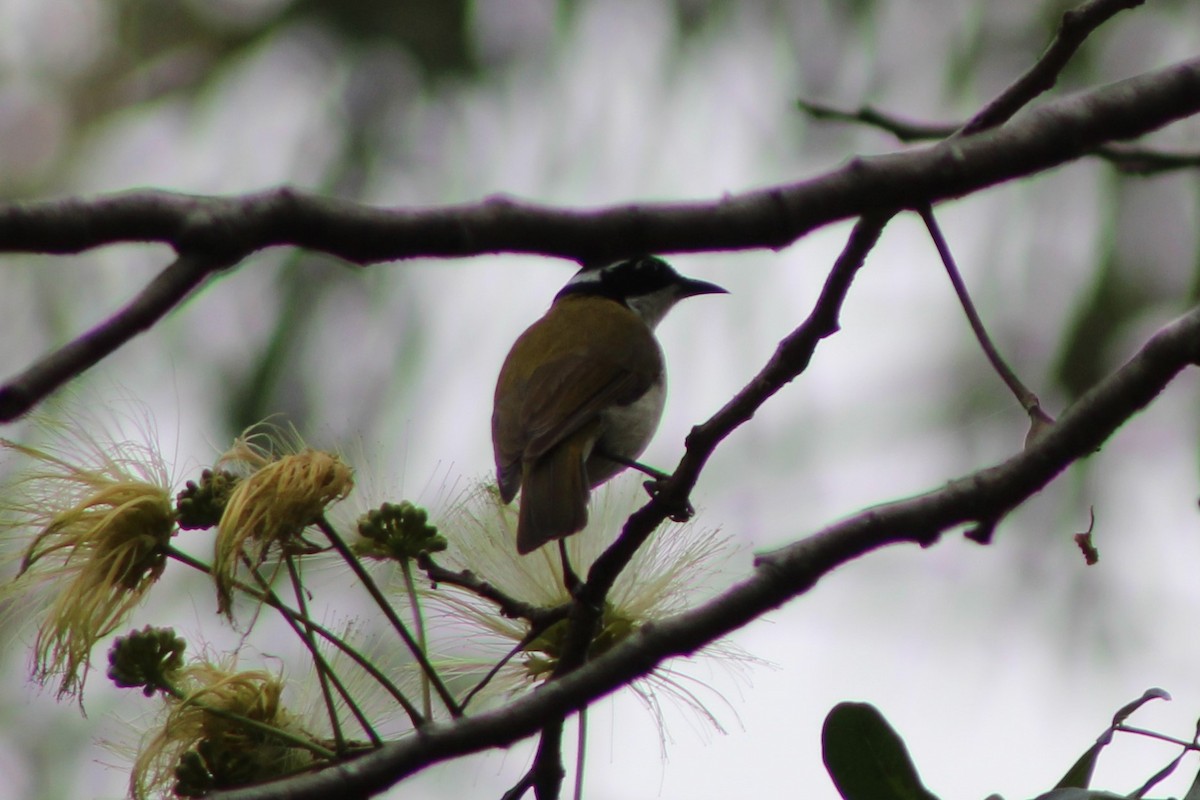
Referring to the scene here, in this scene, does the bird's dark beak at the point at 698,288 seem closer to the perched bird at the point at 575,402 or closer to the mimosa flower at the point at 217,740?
the perched bird at the point at 575,402

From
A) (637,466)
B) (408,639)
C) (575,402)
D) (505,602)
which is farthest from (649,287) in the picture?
(408,639)

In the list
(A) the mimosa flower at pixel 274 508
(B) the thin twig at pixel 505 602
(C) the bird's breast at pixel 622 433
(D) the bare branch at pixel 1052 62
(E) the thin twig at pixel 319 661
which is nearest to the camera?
(E) the thin twig at pixel 319 661

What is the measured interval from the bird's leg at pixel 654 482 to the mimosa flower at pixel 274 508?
25.9 inches

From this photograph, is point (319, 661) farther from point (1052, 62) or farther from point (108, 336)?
point (1052, 62)

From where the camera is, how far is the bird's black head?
6211 millimetres

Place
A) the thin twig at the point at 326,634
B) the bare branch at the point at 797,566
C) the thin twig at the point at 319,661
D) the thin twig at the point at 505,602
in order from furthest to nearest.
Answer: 1. the thin twig at the point at 505,602
2. the thin twig at the point at 319,661
3. the thin twig at the point at 326,634
4. the bare branch at the point at 797,566

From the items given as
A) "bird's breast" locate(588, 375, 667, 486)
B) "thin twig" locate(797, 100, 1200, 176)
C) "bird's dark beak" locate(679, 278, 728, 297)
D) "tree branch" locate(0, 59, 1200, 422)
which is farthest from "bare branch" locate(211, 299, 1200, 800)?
"bird's dark beak" locate(679, 278, 728, 297)

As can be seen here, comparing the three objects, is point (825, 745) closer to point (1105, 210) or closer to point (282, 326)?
point (1105, 210)

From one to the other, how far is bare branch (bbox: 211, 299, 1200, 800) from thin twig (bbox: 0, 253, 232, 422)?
603mm

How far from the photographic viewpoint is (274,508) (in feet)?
8.70

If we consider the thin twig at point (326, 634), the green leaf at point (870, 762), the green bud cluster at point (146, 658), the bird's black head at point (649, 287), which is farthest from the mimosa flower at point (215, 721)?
the bird's black head at point (649, 287)

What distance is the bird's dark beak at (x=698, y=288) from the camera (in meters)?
6.18

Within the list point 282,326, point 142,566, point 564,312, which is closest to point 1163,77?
point 142,566

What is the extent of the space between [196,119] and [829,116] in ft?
15.4
